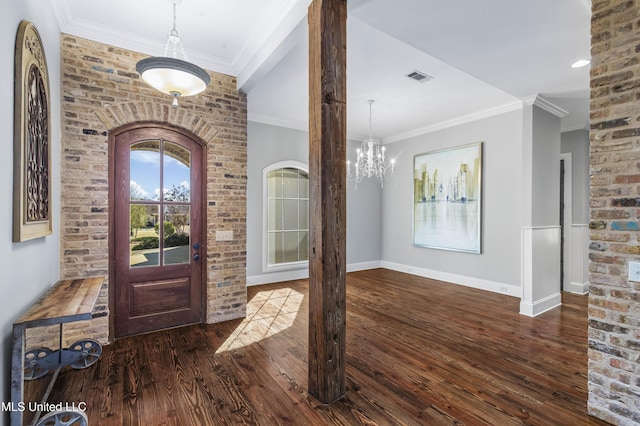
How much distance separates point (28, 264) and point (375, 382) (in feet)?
8.34

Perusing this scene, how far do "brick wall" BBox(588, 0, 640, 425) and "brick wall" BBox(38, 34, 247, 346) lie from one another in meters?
3.47

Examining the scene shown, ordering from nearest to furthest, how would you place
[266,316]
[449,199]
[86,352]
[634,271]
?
[634,271] → [86,352] → [266,316] → [449,199]

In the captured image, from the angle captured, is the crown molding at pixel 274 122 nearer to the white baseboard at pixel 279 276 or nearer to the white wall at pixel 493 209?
the white wall at pixel 493 209

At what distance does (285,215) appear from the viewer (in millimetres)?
5938

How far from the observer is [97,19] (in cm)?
288

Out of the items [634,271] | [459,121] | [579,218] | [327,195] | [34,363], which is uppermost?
[459,121]

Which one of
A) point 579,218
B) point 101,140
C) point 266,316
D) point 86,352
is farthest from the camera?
point 579,218

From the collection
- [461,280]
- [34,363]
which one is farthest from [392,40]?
[461,280]

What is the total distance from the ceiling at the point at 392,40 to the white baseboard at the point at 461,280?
2806 millimetres

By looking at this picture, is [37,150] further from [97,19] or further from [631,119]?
[631,119]

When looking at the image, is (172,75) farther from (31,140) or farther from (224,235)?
(224,235)

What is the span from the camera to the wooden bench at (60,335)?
1.57m

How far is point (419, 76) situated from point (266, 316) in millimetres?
3595

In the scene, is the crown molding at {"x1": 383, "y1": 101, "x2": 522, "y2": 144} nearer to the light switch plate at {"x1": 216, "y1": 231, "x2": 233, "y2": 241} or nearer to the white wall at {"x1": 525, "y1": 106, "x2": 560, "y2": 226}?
the white wall at {"x1": 525, "y1": 106, "x2": 560, "y2": 226}
